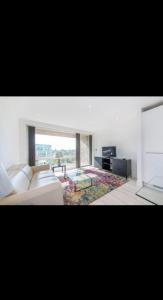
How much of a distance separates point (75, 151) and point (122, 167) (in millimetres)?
2749

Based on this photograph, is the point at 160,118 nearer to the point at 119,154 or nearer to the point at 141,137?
the point at 141,137

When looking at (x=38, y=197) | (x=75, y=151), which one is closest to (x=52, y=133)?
(x=75, y=151)

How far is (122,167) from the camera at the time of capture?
3.72 m

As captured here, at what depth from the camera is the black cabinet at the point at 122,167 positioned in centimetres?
360

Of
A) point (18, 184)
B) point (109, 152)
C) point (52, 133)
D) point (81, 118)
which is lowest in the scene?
point (18, 184)

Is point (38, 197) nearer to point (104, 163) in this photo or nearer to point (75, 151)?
point (104, 163)

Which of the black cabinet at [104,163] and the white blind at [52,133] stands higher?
the white blind at [52,133]

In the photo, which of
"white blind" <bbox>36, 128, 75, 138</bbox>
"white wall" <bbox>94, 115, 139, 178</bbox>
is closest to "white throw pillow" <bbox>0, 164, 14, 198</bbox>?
"white wall" <bbox>94, 115, 139, 178</bbox>

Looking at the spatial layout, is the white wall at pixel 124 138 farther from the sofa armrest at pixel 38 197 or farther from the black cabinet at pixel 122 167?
the sofa armrest at pixel 38 197

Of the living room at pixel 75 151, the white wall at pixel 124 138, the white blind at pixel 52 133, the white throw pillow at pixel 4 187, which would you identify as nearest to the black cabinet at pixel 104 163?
the living room at pixel 75 151

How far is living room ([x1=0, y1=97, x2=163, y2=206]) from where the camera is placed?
73.7 inches

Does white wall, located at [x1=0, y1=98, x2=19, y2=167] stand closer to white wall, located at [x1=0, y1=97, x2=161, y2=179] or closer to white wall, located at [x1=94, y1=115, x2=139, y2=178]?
white wall, located at [x1=0, y1=97, x2=161, y2=179]

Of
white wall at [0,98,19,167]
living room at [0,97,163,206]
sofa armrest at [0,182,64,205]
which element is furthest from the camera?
white wall at [0,98,19,167]
